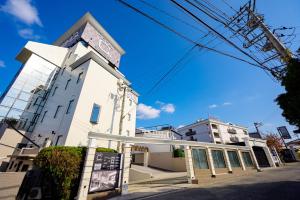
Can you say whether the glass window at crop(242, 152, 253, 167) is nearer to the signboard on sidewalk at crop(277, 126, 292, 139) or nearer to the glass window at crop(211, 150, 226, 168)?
the glass window at crop(211, 150, 226, 168)

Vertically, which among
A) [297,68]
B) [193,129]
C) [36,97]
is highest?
[193,129]

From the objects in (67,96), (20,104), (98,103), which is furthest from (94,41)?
(20,104)

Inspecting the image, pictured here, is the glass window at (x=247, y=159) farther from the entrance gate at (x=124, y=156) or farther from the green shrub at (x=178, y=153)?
the entrance gate at (x=124, y=156)

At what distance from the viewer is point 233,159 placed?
17.5 metres

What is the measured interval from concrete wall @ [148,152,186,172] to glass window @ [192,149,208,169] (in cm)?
627

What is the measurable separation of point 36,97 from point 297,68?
2699cm

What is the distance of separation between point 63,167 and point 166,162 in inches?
663

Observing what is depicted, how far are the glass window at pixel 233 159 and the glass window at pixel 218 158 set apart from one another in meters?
1.71

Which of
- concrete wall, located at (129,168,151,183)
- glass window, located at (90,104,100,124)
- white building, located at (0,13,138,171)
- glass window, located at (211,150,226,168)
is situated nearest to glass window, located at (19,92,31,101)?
white building, located at (0,13,138,171)

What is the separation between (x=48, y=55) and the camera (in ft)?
75.0

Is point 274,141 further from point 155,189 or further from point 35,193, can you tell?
point 35,193

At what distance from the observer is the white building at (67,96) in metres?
16.0

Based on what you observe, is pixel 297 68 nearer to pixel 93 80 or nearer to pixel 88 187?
pixel 88 187

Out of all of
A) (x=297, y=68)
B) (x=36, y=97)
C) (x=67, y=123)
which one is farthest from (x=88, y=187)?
(x=36, y=97)
